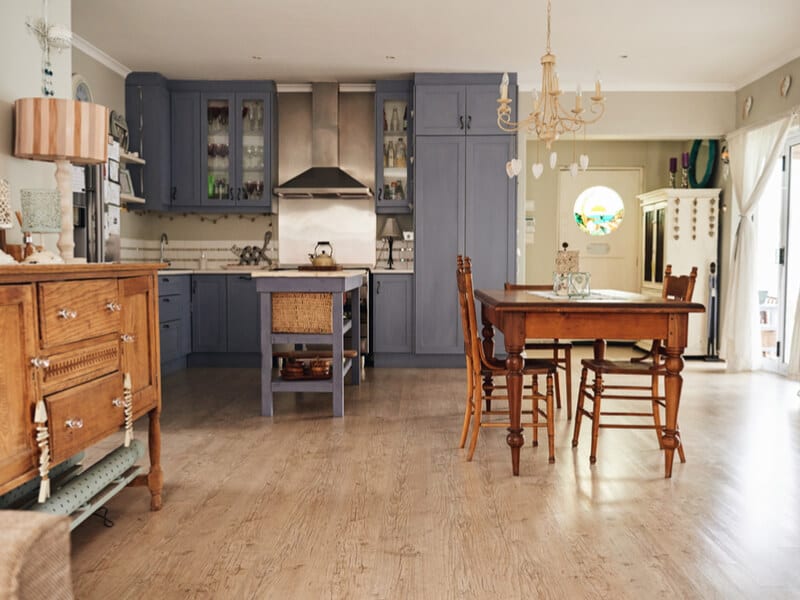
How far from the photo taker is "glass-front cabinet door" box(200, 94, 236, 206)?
260 inches

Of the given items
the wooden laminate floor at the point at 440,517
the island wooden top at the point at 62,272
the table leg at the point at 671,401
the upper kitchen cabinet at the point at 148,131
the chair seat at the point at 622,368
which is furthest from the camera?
the upper kitchen cabinet at the point at 148,131

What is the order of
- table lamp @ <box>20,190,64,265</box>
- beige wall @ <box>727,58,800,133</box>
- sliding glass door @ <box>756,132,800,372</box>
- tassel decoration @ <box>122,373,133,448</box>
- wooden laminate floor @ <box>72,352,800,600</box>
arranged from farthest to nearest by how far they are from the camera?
sliding glass door @ <box>756,132,800,372</box> → beige wall @ <box>727,58,800,133</box> → tassel decoration @ <box>122,373,133,448</box> → table lamp @ <box>20,190,64,265</box> → wooden laminate floor @ <box>72,352,800,600</box>

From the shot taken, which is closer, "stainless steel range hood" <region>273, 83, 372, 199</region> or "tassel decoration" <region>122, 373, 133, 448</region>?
"tassel decoration" <region>122, 373, 133, 448</region>

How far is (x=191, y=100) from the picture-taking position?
21.6 ft

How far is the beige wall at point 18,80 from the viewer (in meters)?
2.62

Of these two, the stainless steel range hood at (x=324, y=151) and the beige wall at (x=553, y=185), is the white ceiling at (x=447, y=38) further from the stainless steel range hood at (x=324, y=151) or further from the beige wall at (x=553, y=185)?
the beige wall at (x=553, y=185)

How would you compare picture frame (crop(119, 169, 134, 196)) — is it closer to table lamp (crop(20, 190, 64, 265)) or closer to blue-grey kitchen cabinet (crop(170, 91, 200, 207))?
blue-grey kitchen cabinet (crop(170, 91, 200, 207))

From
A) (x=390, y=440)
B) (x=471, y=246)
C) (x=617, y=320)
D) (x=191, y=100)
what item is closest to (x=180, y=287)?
(x=191, y=100)

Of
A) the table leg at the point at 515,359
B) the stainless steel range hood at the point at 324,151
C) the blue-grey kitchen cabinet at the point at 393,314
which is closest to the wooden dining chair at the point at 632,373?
the table leg at the point at 515,359

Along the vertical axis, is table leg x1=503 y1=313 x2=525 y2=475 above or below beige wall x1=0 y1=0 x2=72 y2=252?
below

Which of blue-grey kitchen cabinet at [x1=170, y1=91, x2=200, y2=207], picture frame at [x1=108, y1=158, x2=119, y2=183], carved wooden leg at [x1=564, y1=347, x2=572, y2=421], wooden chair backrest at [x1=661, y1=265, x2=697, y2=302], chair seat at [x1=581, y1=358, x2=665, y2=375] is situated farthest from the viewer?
blue-grey kitchen cabinet at [x1=170, y1=91, x2=200, y2=207]

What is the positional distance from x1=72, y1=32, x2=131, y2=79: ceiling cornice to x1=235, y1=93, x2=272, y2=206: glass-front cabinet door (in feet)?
3.51

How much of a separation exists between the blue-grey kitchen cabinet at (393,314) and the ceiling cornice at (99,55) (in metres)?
3.02

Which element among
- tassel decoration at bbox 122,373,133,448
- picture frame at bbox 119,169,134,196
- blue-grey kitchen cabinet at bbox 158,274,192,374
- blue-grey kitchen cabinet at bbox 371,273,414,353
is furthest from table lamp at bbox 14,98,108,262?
blue-grey kitchen cabinet at bbox 371,273,414,353
